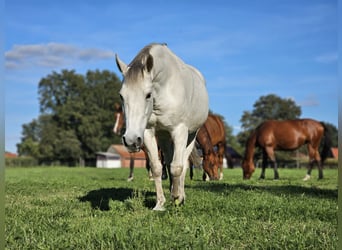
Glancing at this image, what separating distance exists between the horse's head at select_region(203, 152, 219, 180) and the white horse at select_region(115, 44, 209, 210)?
4498 millimetres

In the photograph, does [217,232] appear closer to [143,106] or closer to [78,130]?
[143,106]

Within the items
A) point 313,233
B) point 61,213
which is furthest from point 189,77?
point 313,233

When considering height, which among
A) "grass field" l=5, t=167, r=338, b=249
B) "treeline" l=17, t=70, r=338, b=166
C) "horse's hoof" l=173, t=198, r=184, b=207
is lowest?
"grass field" l=5, t=167, r=338, b=249

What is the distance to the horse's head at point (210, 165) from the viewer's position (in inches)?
412

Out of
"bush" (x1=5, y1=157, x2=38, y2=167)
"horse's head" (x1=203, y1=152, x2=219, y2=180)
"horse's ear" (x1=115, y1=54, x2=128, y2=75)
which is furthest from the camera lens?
"bush" (x1=5, y1=157, x2=38, y2=167)

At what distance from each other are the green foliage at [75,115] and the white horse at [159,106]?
5410 centimetres

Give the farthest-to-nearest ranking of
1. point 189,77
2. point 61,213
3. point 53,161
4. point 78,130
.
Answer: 1. point 53,161
2. point 78,130
3. point 189,77
4. point 61,213

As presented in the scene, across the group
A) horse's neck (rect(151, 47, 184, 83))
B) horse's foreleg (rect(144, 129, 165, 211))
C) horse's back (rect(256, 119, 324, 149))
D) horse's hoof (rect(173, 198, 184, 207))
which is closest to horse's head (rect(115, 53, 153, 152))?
horse's neck (rect(151, 47, 184, 83))

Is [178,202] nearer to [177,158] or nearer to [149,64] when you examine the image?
[177,158]

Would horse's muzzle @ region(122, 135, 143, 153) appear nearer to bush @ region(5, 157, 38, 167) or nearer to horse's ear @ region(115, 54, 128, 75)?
horse's ear @ region(115, 54, 128, 75)

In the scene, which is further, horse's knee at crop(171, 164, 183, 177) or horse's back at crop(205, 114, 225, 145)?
horse's back at crop(205, 114, 225, 145)

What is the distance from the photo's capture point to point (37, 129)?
85062 millimetres

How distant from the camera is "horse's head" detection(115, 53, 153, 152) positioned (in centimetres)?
419

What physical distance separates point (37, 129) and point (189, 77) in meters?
84.3
